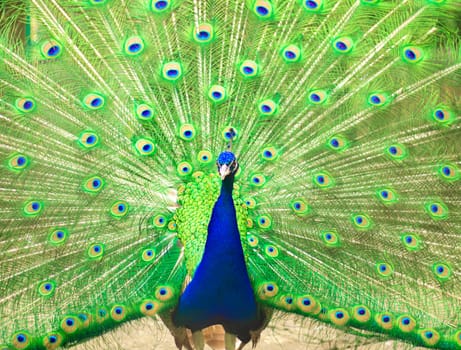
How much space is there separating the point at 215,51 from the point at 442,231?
3.80 ft

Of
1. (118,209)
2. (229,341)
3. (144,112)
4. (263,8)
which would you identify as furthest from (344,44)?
(229,341)

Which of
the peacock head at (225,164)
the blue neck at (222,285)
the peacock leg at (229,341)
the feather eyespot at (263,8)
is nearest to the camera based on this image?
the peacock head at (225,164)

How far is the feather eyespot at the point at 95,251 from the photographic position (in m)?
2.65

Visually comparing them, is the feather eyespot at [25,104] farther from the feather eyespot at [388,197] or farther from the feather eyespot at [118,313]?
the feather eyespot at [388,197]

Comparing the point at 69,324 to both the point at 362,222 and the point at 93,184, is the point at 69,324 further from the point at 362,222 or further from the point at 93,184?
the point at 362,222

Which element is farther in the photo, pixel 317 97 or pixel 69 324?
pixel 317 97

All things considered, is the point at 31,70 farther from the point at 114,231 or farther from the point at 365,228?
the point at 365,228

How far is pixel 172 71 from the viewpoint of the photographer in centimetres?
264

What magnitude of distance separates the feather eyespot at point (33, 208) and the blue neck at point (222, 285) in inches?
25.4

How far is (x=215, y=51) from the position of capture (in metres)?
2.69

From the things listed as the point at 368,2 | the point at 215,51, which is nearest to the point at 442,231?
the point at 368,2

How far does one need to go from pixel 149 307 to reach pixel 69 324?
305 millimetres

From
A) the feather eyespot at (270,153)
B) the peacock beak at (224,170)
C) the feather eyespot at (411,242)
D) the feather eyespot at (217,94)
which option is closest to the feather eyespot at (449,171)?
the feather eyespot at (411,242)

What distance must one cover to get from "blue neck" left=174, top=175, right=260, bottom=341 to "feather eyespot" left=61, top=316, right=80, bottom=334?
0.39 meters
